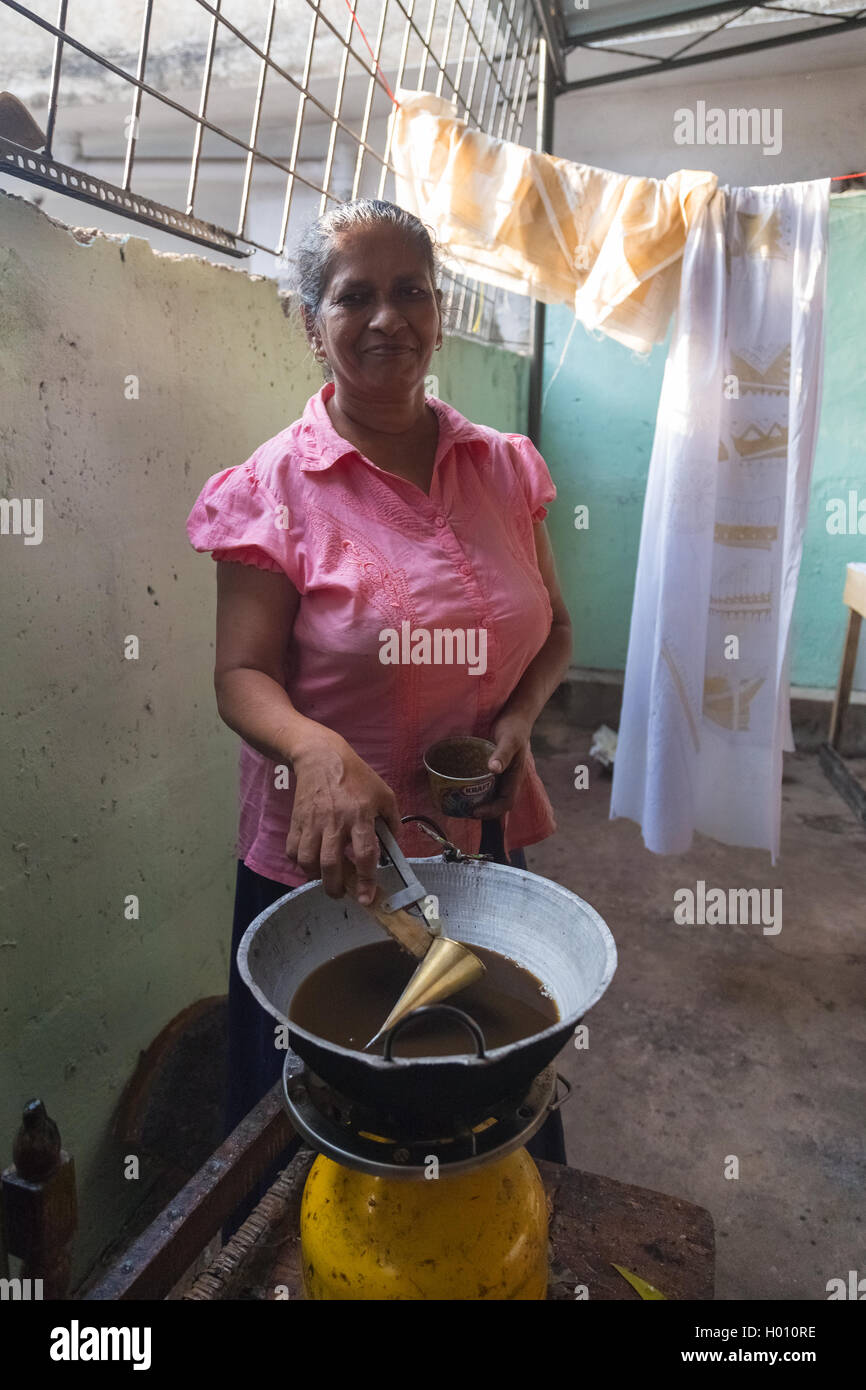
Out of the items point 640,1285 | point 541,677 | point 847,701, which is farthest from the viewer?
point 847,701

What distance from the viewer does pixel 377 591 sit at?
54.1 inches

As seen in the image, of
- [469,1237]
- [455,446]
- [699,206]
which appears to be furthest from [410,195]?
[469,1237]

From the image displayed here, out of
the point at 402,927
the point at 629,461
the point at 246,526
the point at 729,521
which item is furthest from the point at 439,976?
the point at 629,461

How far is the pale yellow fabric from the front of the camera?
2764 mm

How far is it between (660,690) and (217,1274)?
231cm

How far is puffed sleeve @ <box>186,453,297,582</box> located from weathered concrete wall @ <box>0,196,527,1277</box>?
341mm

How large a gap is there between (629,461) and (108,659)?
3.67 metres

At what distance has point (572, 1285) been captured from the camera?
3.73 ft

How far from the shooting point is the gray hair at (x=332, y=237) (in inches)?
56.0

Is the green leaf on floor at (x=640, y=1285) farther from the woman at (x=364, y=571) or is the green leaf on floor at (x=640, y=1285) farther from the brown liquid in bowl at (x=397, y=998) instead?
the woman at (x=364, y=571)

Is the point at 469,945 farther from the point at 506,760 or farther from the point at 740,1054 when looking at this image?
the point at 740,1054

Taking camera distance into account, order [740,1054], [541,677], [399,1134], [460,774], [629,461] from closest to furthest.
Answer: [399,1134] → [460,774] → [541,677] → [740,1054] → [629,461]

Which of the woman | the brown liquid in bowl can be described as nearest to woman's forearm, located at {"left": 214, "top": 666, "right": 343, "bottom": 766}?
the woman
